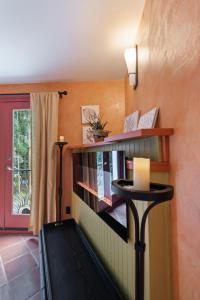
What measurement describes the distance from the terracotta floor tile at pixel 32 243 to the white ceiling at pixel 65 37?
7.60 ft

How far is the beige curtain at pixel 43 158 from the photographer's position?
304 cm

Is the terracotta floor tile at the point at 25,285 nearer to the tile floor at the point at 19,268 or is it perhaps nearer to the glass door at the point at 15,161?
the tile floor at the point at 19,268

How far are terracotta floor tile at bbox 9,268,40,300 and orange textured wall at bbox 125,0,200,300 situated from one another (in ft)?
4.59

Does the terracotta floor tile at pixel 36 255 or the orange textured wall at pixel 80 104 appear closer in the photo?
the terracotta floor tile at pixel 36 255

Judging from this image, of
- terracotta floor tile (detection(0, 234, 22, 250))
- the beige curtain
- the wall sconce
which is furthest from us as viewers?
the beige curtain

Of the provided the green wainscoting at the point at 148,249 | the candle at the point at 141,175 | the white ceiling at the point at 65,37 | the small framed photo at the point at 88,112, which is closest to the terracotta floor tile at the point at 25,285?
the green wainscoting at the point at 148,249

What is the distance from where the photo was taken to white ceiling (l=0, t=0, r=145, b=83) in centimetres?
165

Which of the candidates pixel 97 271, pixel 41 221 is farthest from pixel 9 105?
pixel 97 271

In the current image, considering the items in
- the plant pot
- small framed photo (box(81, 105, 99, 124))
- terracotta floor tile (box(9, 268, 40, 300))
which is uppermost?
small framed photo (box(81, 105, 99, 124))

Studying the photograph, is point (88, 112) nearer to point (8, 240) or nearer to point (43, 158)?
point (43, 158)

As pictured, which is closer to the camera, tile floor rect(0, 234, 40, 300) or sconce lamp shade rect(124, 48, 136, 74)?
tile floor rect(0, 234, 40, 300)

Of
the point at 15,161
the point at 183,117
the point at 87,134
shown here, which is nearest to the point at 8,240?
the point at 15,161

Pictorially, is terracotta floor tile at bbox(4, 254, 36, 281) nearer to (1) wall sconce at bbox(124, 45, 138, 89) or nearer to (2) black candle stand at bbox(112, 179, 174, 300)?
(2) black candle stand at bbox(112, 179, 174, 300)

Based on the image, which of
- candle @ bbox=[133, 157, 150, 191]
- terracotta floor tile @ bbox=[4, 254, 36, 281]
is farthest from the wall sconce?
terracotta floor tile @ bbox=[4, 254, 36, 281]
